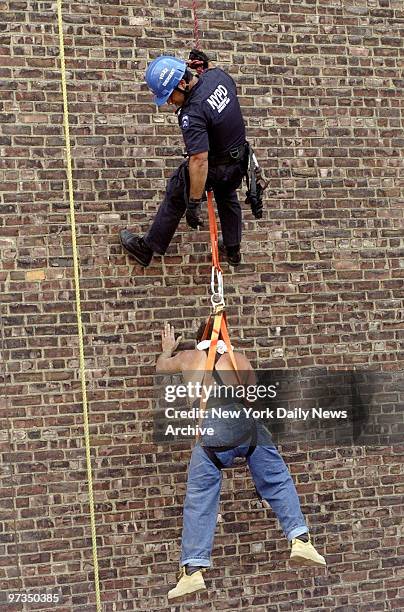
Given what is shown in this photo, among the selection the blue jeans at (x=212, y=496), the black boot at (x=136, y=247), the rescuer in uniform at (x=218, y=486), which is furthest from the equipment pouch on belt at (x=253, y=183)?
the blue jeans at (x=212, y=496)

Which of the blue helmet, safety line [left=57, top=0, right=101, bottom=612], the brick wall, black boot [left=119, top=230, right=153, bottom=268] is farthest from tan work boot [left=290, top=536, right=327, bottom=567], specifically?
the blue helmet

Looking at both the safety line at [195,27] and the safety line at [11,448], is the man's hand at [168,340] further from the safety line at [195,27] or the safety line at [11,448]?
the safety line at [195,27]

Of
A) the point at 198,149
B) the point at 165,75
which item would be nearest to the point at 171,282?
the point at 198,149

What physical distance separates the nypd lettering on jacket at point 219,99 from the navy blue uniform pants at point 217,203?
0.39 metres

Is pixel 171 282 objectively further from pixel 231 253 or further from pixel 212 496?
pixel 212 496

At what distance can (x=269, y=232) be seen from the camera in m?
6.81

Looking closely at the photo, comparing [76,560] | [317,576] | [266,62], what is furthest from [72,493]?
[266,62]

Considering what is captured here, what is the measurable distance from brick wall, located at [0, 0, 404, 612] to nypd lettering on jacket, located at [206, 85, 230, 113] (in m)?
0.86

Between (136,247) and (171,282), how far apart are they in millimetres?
395

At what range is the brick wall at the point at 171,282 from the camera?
6.27 meters

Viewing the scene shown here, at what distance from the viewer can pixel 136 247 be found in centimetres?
635

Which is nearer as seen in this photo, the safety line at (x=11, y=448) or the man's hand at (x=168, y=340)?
the safety line at (x=11, y=448)

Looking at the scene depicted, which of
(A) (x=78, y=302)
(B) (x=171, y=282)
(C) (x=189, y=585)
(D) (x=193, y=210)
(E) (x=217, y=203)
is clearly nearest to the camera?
(C) (x=189, y=585)

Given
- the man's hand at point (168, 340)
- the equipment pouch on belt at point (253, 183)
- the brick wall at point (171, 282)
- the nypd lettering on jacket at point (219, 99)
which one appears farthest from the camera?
the man's hand at point (168, 340)
